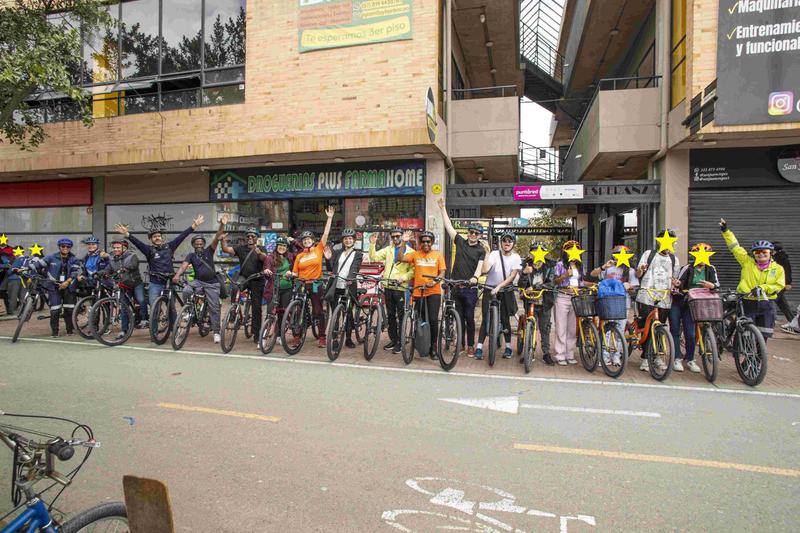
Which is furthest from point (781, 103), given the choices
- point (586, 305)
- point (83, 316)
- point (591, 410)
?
point (83, 316)

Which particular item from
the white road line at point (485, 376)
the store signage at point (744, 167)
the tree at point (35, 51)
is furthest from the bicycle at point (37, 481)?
the store signage at point (744, 167)

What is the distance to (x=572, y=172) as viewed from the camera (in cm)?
2006

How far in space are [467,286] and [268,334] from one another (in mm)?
3367

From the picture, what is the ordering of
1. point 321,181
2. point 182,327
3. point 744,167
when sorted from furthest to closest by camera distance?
point 321,181 → point 744,167 → point 182,327

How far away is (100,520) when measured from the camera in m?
2.14

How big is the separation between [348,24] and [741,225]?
11.0 meters

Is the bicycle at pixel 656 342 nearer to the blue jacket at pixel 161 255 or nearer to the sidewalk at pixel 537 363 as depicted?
the sidewalk at pixel 537 363

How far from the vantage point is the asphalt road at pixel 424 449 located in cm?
329

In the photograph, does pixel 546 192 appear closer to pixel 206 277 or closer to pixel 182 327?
pixel 206 277

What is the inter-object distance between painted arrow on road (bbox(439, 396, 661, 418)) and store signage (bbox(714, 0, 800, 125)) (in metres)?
8.07

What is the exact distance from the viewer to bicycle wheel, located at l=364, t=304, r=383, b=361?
8.02 m

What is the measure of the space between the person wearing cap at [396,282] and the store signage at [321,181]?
594cm

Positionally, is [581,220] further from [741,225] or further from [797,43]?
[797,43]

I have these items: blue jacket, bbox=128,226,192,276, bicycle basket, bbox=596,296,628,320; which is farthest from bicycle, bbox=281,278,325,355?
bicycle basket, bbox=596,296,628,320
